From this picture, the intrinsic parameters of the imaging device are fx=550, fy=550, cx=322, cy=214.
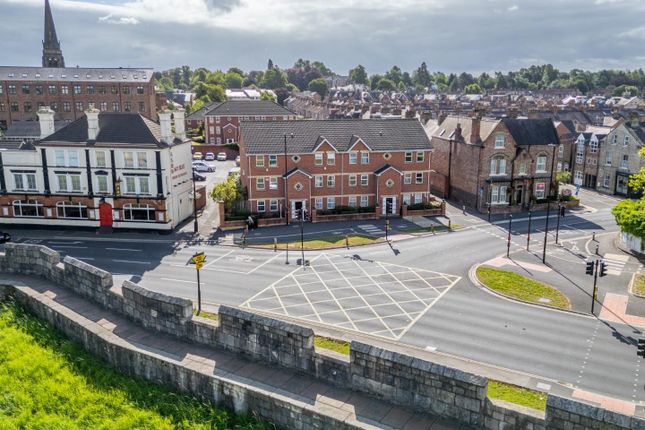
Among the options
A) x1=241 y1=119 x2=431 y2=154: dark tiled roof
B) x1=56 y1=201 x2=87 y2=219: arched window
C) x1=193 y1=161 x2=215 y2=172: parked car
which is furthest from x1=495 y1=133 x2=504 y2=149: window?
x1=56 y1=201 x2=87 y2=219: arched window

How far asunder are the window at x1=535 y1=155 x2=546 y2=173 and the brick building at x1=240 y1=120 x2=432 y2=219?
1385cm

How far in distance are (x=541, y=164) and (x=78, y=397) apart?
57.7 metres

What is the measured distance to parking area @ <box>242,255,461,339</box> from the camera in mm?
31281

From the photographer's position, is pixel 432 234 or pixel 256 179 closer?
pixel 432 234

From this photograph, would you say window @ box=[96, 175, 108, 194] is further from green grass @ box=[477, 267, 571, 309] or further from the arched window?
green grass @ box=[477, 267, 571, 309]

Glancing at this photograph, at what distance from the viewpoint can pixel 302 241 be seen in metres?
45.0

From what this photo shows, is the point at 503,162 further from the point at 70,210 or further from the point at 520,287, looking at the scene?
the point at 70,210

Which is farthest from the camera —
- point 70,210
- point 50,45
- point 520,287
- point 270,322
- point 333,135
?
point 50,45

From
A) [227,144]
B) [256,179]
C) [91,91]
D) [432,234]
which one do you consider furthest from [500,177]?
[91,91]

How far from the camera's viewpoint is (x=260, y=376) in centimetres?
1784

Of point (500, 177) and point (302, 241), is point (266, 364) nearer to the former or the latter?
point (302, 241)

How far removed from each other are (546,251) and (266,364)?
34.3 m

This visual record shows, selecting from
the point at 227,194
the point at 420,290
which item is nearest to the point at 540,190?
the point at 420,290

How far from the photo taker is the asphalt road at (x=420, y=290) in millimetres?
26703
